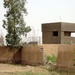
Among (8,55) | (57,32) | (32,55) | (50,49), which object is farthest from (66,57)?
(57,32)

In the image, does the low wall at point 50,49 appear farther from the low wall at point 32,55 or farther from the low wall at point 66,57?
the low wall at point 66,57

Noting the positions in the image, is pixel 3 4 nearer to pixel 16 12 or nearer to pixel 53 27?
pixel 16 12

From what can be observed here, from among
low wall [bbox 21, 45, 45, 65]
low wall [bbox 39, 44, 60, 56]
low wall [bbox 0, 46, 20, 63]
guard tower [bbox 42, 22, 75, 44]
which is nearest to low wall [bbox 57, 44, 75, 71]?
low wall [bbox 21, 45, 45, 65]

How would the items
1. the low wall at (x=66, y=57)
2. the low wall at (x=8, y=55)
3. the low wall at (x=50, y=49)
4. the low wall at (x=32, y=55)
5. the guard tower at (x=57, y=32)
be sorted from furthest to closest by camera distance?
the guard tower at (x=57, y=32) → the low wall at (x=8, y=55) → the low wall at (x=50, y=49) → the low wall at (x=32, y=55) → the low wall at (x=66, y=57)

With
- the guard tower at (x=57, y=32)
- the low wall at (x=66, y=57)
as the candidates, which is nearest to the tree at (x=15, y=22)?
the low wall at (x=66, y=57)

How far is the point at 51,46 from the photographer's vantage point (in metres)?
21.3

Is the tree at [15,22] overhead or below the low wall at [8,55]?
overhead

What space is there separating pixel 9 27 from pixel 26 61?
3532 millimetres

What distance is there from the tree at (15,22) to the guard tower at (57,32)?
8995mm

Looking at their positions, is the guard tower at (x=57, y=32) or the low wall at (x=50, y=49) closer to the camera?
the low wall at (x=50, y=49)

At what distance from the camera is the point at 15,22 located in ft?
70.0

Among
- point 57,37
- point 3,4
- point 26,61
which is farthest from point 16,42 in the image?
point 57,37

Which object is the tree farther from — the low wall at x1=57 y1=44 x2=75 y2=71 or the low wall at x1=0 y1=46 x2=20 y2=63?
the low wall at x1=57 y1=44 x2=75 y2=71

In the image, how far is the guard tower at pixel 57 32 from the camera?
29581 mm
